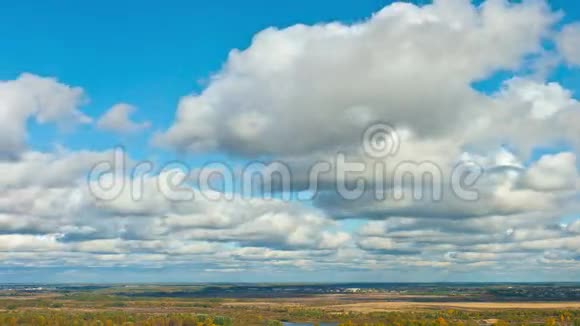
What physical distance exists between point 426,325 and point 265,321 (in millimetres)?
60228

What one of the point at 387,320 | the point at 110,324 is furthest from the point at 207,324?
the point at 387,320

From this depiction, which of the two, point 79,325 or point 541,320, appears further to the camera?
point 541,320

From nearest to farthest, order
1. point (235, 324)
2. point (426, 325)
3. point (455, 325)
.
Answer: point (426, 325) < point (455, 325) < point (235, 324)

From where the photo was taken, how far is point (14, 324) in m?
165

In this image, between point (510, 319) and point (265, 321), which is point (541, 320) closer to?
point (510, 319)

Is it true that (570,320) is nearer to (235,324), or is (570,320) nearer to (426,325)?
Answer: (426,325)

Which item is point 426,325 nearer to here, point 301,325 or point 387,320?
point 387,320

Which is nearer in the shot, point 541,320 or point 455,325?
point 455,325

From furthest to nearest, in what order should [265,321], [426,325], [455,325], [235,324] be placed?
[265,321] < [235,324] < [455,325] < [426,325]

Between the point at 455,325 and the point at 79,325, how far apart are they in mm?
99856

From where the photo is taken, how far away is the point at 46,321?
170625 millimetres

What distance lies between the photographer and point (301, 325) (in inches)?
7840

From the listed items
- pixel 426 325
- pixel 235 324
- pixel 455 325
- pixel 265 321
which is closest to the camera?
pixel 426 325

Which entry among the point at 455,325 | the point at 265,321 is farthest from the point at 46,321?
the point at 455,325
